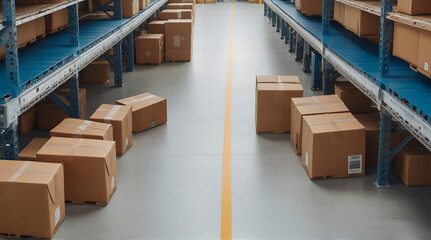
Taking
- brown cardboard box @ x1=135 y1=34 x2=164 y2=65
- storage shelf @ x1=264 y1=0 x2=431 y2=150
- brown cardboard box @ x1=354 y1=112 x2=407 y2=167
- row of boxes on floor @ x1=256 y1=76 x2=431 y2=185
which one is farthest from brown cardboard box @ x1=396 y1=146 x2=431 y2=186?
brown cardboard box @ x1=135 y1=34 x2=164 y2=65

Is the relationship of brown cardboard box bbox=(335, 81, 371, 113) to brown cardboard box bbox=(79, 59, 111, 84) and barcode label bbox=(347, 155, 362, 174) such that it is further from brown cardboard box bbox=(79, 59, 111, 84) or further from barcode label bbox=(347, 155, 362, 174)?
brown cardboard box bbox=(79, 59, 111, 84)

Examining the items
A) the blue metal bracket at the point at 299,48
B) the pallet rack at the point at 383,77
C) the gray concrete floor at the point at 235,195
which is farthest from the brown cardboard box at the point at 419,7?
the blue metal bracket at the point at 299,48

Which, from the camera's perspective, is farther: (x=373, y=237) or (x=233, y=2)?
(x=233, y=2)

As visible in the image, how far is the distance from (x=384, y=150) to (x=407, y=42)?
111 cm

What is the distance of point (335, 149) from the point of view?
5.76 metres

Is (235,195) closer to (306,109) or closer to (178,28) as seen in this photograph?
(306,109)

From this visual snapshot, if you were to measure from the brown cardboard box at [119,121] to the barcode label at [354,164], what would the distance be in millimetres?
2665

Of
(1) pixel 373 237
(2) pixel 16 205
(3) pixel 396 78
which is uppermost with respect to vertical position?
(3) pixel 396 78

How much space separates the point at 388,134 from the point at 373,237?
1295mm

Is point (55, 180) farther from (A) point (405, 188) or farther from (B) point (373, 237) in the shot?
(A) point (405, 188)

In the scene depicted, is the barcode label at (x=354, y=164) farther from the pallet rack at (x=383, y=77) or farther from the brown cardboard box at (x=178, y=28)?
the brown cardboard box at (x=178, y=28)

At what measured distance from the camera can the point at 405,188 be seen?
5605 mm

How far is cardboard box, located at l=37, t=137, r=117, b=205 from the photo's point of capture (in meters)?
5.11

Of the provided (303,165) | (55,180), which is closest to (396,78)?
(303,165)
